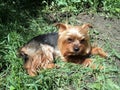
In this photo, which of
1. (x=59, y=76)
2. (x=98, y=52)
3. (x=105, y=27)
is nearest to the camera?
(x=59, y=76)

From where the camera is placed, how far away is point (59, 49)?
252 inches

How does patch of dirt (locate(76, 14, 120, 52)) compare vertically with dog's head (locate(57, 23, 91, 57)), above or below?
below

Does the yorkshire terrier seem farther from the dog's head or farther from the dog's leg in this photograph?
the dog's leg

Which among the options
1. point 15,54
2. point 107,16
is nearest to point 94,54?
point 15,54

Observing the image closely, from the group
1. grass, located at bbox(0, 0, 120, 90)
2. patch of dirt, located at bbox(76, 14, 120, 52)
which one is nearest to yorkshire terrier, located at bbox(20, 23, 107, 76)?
grass, located at bbox(0, 0, 120, 90)

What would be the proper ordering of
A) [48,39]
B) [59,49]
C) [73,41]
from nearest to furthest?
[73,41] → [59,49] → [48,39]

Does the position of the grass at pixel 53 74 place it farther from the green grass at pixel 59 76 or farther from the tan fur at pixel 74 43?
the tan fur at pixel 74 43

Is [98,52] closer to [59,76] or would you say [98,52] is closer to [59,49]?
[59,49]

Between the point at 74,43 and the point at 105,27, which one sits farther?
the point at 105,27

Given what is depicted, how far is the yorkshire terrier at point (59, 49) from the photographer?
625 cm

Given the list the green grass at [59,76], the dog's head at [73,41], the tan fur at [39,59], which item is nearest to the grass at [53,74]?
the green grass at [59,76]

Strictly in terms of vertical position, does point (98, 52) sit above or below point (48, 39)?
below

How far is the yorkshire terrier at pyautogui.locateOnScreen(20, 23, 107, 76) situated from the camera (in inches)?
246

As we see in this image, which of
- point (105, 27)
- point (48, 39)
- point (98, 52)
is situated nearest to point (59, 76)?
point (48, 39)
